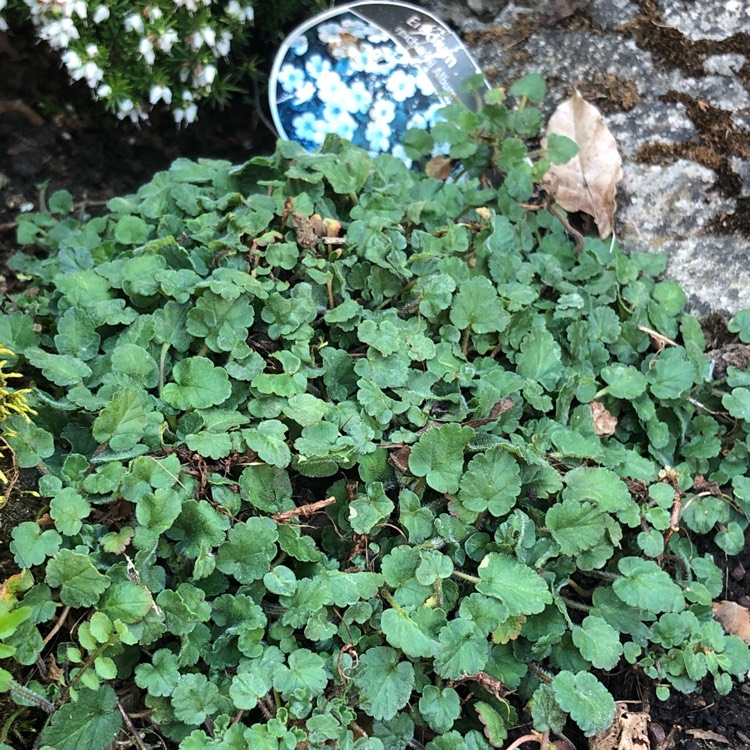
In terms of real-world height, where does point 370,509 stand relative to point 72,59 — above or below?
below

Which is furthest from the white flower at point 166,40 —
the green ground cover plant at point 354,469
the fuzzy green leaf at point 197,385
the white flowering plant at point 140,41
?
the fuzzy green leaf at point 197,385

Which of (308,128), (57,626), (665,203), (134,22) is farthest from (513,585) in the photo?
(134,22)

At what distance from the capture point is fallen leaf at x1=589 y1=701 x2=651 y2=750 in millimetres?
1571

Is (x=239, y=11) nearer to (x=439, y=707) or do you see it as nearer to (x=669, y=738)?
(x=439, y=707)

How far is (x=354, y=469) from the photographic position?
1.65 m

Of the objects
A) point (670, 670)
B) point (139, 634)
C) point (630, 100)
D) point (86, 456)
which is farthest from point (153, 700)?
point (630, 100)

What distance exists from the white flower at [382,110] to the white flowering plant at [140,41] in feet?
1.48

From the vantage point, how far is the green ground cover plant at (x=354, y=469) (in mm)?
1342

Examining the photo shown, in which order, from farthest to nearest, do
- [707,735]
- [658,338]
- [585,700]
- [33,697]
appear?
1. [658,338]
2. [707,735]
3. [585,700]
4. [33,697]

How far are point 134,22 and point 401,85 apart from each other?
33.2 inches

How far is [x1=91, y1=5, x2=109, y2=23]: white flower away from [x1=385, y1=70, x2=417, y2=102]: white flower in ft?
2.84

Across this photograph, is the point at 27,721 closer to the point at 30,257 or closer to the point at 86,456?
the point at 86,456

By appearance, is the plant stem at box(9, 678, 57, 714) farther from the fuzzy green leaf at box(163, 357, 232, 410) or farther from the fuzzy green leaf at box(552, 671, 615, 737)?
the fuzzy green leaf at box(552, 671, 615, 737)

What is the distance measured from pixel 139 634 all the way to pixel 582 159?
182 centimetres
